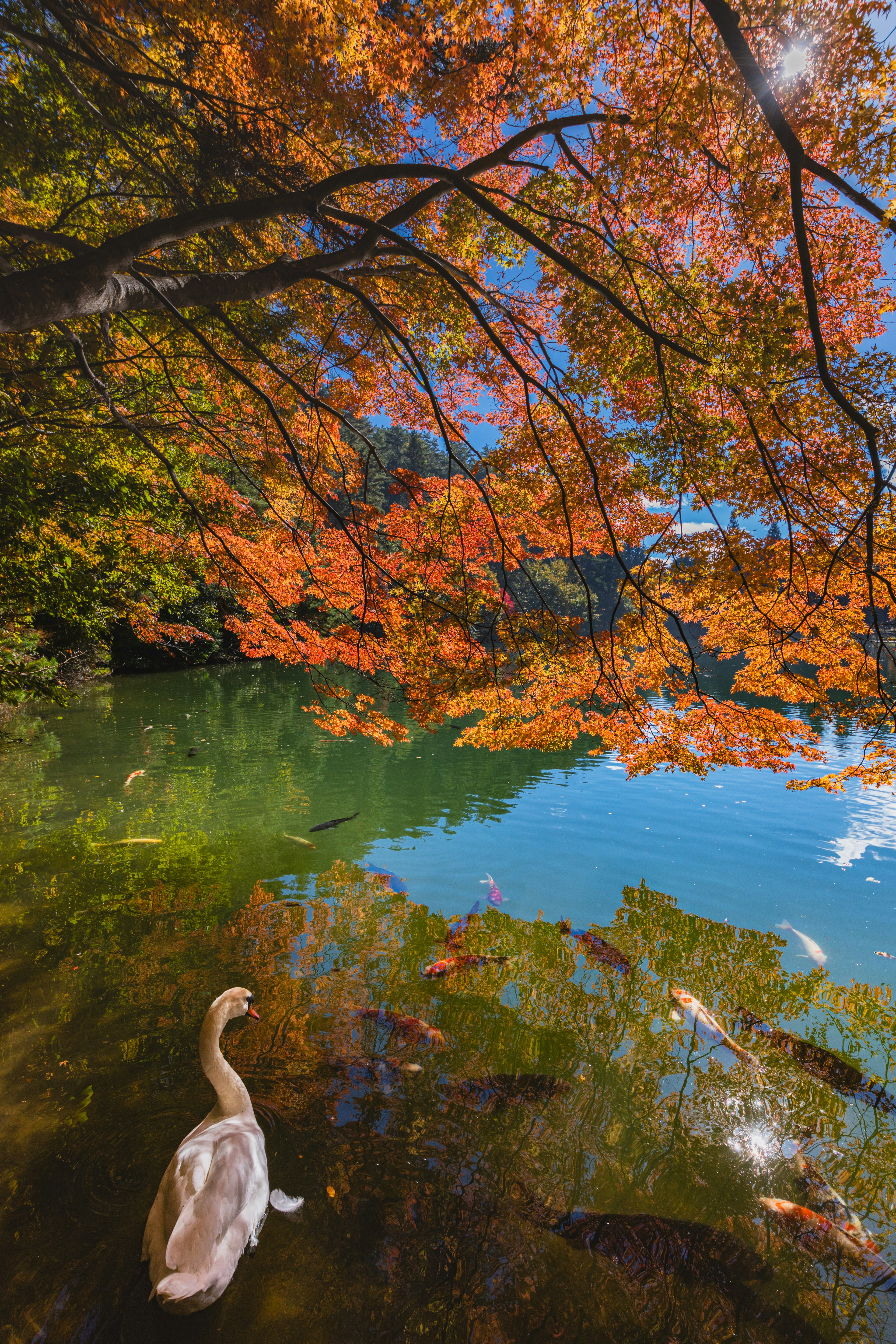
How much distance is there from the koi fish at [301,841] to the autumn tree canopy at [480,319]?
2.08 m

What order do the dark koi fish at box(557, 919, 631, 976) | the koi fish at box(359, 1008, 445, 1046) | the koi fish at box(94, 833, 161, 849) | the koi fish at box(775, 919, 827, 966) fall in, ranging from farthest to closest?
the koi fish at box(94, 833, 161, 849)
the koi fish at box(775, 919, 827, 966)
the dark koi fish at box(557, 919, 631, 976)
the koi fish at box(359, 1008, 445, 1046)

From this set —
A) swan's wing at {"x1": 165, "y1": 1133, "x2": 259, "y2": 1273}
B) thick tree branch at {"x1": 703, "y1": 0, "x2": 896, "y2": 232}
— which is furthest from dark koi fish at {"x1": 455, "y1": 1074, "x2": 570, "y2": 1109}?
thick tree branch at {"x1": 703, "y1": 0, "x2": 896, "y2": 232}

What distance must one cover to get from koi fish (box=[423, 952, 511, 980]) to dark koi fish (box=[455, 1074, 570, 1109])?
4.17ft

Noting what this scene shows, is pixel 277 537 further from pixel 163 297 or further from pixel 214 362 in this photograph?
pixel 163 297

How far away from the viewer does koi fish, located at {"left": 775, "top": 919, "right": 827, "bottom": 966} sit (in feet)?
19.4

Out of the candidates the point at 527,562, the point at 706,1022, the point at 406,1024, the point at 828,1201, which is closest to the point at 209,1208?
the point at 406,1024

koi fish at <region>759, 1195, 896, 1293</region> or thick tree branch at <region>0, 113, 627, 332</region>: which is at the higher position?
thick tree branch at <region>0, 113, 627, 332</region>

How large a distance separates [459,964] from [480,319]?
5.31m

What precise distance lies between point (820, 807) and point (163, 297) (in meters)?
14.1

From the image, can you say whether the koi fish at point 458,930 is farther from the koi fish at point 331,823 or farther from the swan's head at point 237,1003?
the koi fish at point 331,823

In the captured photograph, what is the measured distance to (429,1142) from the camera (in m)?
3.13

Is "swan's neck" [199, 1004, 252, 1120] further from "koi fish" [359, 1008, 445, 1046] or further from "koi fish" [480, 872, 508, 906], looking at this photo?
"koi fish" [480, 872, 508, 906]

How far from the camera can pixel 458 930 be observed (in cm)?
582

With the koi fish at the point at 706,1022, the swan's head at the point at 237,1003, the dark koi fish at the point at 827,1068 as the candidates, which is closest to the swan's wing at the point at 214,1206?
the swan's head at the point at 237,1003
